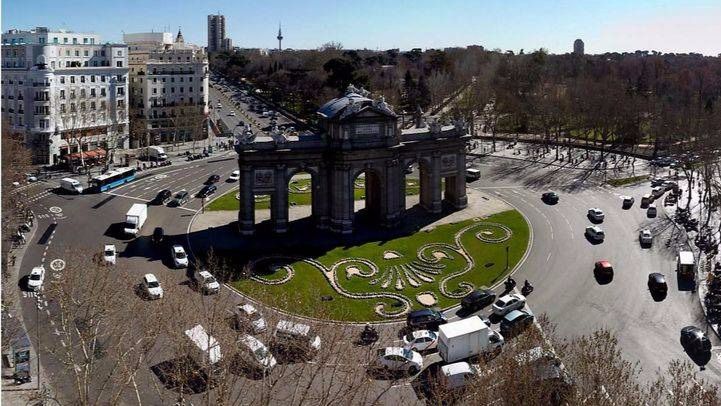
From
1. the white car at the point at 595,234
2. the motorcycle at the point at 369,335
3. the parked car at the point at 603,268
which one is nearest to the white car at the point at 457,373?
the motorcycle at the point at 369,335

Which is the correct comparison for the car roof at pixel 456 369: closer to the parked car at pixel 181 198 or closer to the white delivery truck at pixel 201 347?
the white delivery truck at pixel 201 347

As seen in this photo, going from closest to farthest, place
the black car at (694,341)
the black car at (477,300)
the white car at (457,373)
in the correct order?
the white car at (457,373), the black car at (694,341), the black car at (477,300)

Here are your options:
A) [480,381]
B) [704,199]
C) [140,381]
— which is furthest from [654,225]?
[140,381]

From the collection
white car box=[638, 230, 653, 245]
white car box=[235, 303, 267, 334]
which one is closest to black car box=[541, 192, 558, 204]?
white car box=[638, 230, 653, 245]

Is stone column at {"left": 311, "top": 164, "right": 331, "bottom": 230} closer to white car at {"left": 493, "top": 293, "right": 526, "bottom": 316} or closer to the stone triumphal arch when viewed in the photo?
the stone triumphal arch

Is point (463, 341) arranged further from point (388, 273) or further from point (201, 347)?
point (201, 347)

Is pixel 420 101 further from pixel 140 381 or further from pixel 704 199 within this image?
pixel 140 381

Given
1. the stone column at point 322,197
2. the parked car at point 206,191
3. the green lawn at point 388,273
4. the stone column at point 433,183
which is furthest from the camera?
the parked car at point 206,191
